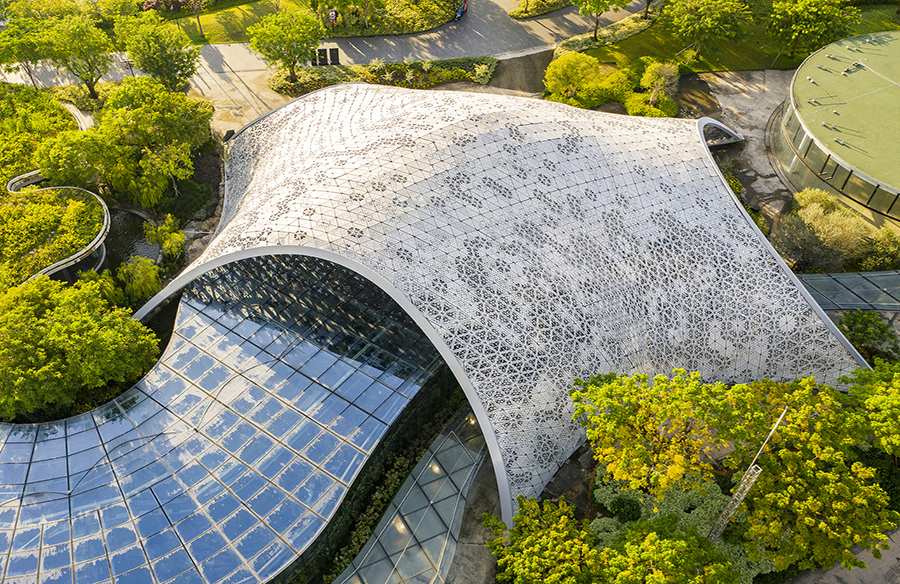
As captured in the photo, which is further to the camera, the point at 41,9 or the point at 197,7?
the point at 197,7

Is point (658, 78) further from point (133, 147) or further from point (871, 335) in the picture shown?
point (133, 147)

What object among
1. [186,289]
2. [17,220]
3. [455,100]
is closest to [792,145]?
[455,100]

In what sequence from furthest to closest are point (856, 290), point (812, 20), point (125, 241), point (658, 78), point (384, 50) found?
point (384, 50), point (812, 20), point (658, 78), point (125, 241), point (856, 290)

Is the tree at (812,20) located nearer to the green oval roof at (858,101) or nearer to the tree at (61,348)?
the green oval roof at (858,101)

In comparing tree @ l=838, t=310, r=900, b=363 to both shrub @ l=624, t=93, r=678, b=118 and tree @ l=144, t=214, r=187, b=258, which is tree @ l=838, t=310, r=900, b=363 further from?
tree @ l=144, t=214, r=187, b=258

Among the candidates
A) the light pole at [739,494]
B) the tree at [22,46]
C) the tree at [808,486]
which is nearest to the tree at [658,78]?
the tree at [808,486]

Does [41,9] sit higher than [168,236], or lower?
higher

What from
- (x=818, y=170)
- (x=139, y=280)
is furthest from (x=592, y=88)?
(x=139, y=280)
